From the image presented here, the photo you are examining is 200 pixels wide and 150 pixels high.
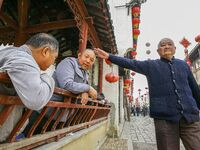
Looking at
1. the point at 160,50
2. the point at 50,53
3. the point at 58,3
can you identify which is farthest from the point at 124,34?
the point at 50,53

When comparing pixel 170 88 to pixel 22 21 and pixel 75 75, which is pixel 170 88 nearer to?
pixel 75 75

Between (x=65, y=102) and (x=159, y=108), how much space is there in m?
1.24

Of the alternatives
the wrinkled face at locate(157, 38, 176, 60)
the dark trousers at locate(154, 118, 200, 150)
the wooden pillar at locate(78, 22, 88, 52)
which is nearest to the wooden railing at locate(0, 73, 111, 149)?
the dark trousers at locate(154, 118, 200, 150)

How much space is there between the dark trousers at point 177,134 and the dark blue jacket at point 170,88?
0.08 m

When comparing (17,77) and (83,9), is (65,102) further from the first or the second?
(83,9)

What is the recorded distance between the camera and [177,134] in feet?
9.08

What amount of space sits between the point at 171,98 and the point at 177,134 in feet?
1.49

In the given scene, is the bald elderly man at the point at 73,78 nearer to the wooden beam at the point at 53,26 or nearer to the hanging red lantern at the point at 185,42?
the wooden beam at the point at 53,26

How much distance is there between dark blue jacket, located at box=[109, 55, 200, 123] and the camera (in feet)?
9.09

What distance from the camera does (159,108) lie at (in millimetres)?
2822

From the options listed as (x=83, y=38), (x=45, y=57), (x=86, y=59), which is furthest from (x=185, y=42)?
(x=45, y=57)

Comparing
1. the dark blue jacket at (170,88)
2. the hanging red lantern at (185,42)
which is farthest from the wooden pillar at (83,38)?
the hanging red lantern at (185,42)

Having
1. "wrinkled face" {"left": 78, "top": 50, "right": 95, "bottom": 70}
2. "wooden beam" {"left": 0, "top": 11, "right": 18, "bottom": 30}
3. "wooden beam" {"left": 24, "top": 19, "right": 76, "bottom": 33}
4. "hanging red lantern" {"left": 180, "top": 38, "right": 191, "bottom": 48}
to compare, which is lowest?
"wrinkled face" {"left": 78, "top": 50, "right": 95, "bottom": 70}

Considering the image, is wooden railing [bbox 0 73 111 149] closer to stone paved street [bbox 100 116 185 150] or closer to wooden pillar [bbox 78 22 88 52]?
wooden pillar [bbox 78 22 88 52]
